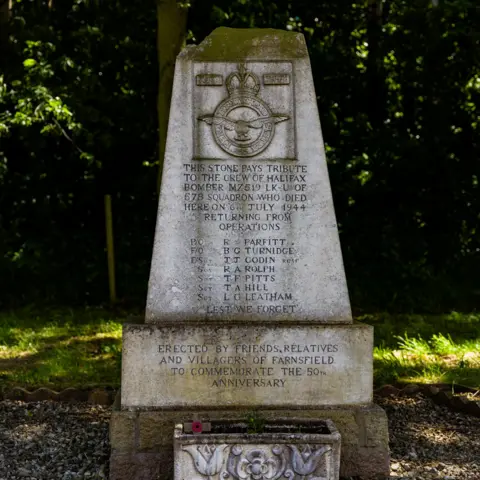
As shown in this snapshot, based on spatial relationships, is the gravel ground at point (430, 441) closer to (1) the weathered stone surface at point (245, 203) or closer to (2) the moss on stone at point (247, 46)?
(1) the weathered stone surface at point (245, 203)

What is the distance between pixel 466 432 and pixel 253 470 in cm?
192

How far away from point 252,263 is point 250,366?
557mm

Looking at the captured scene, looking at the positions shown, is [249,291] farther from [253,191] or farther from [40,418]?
[40,418]

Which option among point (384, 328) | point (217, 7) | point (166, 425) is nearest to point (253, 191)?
point (166, 425)

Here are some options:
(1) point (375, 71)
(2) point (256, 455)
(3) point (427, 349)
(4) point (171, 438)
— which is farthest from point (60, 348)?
(1) point (375, 71)

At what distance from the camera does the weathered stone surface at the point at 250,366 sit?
420cm

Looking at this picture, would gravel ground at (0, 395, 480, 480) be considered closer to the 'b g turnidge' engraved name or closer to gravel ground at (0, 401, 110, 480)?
gravel ground at (0, 401, 110, 480)

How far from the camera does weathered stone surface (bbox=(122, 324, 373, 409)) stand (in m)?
4.20

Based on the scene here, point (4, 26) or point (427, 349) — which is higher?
point (4, 26)

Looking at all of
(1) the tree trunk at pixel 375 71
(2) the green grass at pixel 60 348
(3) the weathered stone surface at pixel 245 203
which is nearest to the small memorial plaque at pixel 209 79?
(3) the weathered stone surface at pixel 245 203

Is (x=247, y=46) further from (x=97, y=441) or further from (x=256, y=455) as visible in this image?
(x=97, y=441)

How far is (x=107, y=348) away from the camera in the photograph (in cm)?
734

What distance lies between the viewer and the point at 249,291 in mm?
4391

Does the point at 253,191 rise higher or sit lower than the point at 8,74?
lower
